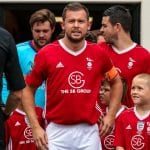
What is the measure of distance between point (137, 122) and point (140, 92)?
280 mm

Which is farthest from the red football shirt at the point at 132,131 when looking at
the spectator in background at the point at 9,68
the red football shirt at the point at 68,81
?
the spectator in background at the point at 9,68

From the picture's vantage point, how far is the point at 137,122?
6488 mm

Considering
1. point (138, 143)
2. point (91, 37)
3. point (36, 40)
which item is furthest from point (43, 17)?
point (138, 143)

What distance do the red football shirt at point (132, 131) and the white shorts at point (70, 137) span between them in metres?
0.69

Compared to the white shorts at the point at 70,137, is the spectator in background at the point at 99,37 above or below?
above

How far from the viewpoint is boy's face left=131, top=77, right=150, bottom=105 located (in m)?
6.47

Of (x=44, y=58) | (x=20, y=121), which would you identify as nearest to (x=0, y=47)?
(x=44, y=58)

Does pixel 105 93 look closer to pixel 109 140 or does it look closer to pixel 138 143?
pixel 109 140

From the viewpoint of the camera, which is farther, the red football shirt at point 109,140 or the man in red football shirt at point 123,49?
the man in red football shirt at point 123,49

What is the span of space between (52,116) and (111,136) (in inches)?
43.3

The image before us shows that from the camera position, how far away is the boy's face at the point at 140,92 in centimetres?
647

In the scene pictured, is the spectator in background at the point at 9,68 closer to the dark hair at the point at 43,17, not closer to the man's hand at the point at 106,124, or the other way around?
the man's hand at the point at 106,124

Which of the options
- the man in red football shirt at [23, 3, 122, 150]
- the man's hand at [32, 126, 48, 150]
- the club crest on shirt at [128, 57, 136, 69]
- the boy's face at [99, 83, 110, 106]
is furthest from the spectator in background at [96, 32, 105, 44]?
the man's hand at [32, 126, 48, 150]

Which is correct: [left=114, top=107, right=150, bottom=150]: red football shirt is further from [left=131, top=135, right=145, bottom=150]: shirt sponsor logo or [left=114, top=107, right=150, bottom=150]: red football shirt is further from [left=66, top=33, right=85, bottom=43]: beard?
[left=66, top=33, right=85, bottom=43]: beard
